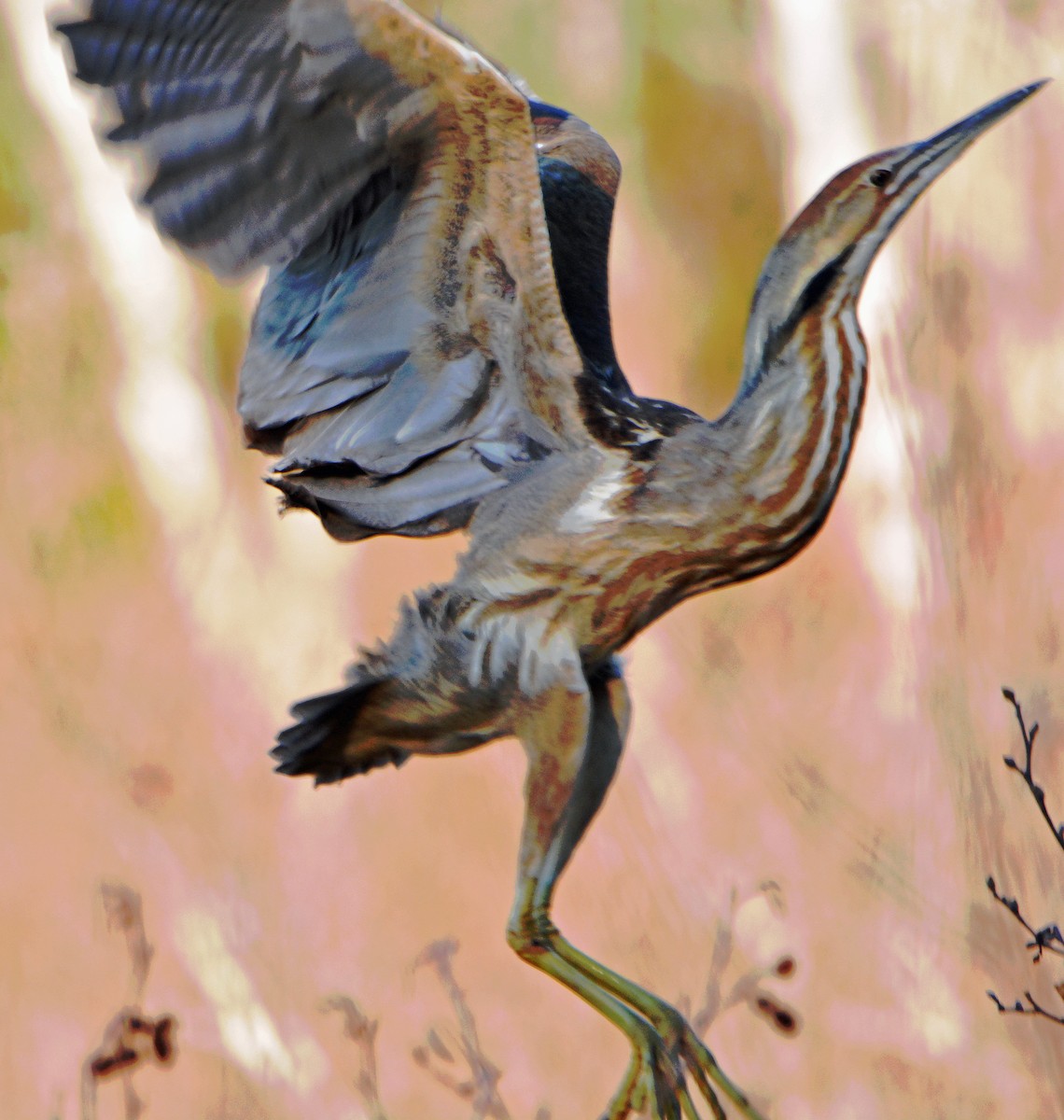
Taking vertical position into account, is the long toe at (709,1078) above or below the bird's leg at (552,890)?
below

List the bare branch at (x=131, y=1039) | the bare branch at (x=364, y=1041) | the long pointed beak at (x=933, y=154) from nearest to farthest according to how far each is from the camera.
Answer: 1. the long pointed beak at (x=933, y=154)
2. the bare branch at (x=131, y=1039)
3. the bare branch at (x=364, y=1041)

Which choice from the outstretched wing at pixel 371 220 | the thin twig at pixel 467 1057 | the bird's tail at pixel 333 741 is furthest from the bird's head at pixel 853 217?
the thin twig at pixel 467 1057

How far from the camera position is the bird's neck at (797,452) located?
1.22 meters

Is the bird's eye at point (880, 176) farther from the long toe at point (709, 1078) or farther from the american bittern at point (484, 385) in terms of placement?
the long toe at point (709, 1078)

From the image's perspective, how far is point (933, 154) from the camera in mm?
1206

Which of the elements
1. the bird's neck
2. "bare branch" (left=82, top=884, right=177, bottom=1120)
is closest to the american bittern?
the bird's neck

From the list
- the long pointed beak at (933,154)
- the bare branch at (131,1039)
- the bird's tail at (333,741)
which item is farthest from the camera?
the bare branch at (131,1039)

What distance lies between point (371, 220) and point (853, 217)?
1.22ft

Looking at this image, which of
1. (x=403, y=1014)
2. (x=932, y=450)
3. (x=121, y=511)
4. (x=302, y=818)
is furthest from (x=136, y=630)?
(x=932, y=450)

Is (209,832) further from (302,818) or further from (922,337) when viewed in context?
(922,337)

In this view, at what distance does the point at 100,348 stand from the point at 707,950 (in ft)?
5.63

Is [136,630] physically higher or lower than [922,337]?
lower

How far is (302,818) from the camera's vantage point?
3.22 metres

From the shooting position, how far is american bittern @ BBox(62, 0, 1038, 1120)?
122 cm
